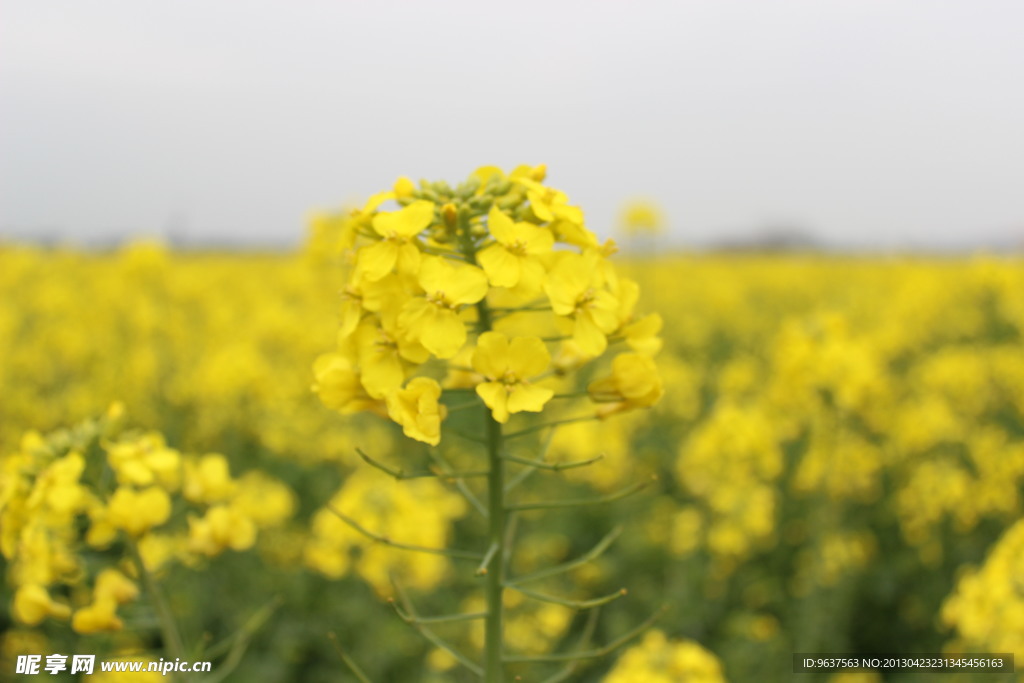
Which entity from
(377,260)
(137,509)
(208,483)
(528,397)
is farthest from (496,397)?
(208,483)

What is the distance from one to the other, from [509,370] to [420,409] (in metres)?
0.21

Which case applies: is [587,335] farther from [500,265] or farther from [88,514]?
[88,514]

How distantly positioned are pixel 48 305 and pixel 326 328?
11.4ft

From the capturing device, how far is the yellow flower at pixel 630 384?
1.73 m

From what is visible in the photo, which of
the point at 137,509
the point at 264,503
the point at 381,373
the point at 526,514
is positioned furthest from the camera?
the point at 526,514

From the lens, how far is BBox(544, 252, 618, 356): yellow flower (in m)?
1.55

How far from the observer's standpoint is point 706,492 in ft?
15.9

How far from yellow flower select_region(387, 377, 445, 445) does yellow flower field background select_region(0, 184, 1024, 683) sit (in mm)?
688

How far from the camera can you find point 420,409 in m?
1.51

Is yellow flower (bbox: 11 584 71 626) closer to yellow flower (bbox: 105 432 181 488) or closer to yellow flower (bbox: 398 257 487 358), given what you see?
yellow flower (bbox: 105 432 181 488)

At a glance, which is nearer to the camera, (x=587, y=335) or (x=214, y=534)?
(x=587, y=335)

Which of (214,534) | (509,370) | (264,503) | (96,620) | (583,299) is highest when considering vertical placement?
(583,299)

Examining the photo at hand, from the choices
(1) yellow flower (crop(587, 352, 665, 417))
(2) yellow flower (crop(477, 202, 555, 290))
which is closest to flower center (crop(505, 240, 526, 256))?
(2) yellow flower (crop(477, 202, 555, 290))

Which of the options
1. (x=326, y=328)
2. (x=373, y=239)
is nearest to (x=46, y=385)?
(x=326, y=328)
